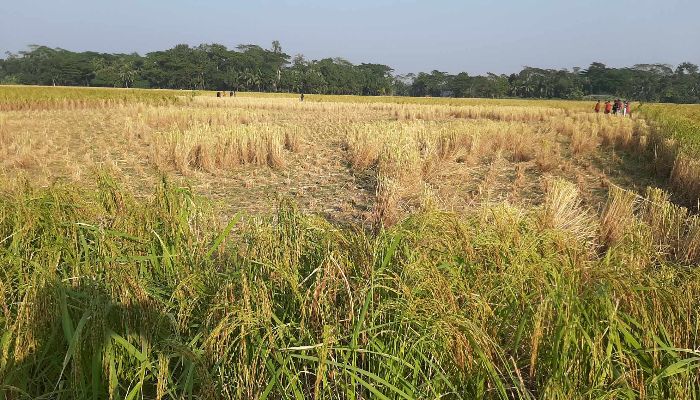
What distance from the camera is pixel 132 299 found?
5.09ft

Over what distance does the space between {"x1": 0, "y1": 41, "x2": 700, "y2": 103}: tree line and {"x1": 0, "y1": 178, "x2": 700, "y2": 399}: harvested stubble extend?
8335cm

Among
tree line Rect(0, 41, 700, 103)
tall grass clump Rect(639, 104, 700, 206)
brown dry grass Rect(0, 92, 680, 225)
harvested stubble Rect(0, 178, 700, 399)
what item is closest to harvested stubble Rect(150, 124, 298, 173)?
brown dry grass Rect(0, 92, 680, 225)

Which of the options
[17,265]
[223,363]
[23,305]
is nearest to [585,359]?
[223,363]

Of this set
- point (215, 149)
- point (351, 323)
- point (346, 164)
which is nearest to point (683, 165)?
point (346, 164)

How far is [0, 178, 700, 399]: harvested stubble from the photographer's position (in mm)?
1305

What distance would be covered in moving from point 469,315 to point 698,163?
557cm

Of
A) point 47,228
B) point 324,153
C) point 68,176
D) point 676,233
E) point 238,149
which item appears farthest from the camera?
point 324,153

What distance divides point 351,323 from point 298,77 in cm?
8690

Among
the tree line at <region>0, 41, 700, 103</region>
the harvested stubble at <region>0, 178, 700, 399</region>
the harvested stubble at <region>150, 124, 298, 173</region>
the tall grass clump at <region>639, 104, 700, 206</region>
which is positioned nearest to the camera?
the harvested stubble at <region>0, 178, 700, 399</region>

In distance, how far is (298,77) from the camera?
275ft

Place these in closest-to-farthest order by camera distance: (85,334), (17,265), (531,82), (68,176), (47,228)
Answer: (85,334)
(17,265)
(47,228)
(68,176)
(531,82)

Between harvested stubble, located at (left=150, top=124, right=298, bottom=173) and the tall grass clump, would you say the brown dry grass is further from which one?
the tall grass clump

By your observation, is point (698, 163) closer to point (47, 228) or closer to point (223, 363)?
point (223, 363)

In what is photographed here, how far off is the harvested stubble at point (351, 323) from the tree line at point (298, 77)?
83.4 meters
